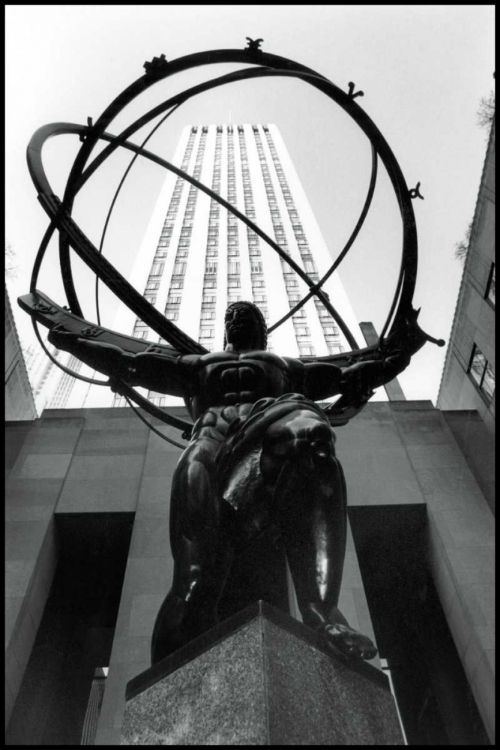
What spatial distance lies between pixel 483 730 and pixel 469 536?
7.53 ft

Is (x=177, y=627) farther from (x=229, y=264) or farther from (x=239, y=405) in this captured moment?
(x=229, y=264)

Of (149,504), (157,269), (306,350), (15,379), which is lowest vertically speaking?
(306,350)

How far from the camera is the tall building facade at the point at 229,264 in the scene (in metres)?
A: 29.0

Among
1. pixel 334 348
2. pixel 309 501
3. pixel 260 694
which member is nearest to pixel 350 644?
pixel 260 694

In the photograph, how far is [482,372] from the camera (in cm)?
1277

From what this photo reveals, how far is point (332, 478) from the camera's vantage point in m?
3.14

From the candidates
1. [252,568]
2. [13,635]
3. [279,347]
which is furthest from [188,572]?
[279,347]

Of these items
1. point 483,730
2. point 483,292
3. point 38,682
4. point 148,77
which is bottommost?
point 38,682

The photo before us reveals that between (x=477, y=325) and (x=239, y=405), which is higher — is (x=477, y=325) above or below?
below

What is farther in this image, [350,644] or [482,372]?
[482,372]

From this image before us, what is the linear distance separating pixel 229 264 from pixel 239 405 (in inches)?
1364

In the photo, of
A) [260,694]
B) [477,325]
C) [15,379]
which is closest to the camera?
[260,694]

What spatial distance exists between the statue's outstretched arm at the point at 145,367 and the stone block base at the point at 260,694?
214cm

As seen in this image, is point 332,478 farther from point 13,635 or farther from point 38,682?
point 38,682
